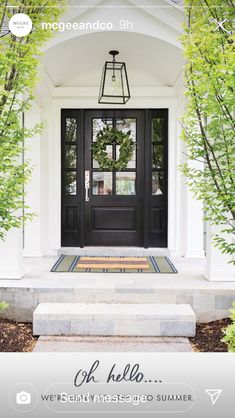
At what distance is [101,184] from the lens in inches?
166

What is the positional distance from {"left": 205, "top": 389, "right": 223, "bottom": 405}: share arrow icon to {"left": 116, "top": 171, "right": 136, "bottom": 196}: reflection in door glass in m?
3.11

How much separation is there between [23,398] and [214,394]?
0.60 metres

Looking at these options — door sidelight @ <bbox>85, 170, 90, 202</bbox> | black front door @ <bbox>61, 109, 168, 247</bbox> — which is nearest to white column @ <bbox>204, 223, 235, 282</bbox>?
black front door @ <bbox>61, 109, 168, 247</bbox>

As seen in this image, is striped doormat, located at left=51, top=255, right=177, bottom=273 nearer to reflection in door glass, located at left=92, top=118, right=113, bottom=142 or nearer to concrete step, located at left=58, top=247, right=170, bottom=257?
concrete step, located at left=58, top=247, right=170, bottom=257

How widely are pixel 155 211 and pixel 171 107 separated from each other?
1142 millimetres

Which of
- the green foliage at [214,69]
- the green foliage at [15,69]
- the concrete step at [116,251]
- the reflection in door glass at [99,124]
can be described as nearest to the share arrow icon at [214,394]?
the green foliage at [214,69]

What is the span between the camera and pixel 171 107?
160 inches

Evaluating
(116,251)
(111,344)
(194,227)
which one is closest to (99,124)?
(116,251)

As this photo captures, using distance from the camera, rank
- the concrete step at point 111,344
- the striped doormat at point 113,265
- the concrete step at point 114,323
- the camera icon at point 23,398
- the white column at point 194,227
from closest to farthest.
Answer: the camera icon at point 23,398
the concrete step at point 111,344
the concrete step at point 114,323
the striped doormat at point 113,265
the white column at point 194,227

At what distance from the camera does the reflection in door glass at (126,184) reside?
420 centimetres

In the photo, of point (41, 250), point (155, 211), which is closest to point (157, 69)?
point (155, 211)

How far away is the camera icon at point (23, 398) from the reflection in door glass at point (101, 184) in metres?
3.13

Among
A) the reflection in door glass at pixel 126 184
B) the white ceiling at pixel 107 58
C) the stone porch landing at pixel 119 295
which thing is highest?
the white ceiling at pixel 107 58

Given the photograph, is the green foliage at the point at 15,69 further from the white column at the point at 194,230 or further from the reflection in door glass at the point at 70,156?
the white column at the point at 194,230
